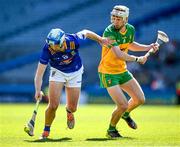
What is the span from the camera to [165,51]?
31.7 metres

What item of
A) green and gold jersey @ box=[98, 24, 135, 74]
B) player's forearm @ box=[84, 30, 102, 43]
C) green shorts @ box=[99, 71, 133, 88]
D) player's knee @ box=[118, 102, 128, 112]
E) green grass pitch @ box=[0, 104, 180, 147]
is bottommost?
green grass pitch @ box=[0, 104, 180, 147]

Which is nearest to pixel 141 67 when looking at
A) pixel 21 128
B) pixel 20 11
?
pixel 20 11

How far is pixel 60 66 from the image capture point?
12.6 meters

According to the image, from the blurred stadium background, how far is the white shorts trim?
16946mm

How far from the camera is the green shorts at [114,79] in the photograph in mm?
13148

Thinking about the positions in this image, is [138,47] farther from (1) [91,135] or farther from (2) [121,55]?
(1) [91,135]

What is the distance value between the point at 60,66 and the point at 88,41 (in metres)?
20.3

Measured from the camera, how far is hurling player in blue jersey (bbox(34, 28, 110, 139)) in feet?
39.6

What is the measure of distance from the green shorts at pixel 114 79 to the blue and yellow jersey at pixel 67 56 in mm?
748

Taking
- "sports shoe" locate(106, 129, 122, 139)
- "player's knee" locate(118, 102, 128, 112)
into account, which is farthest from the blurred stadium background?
"player's knee" locate(118, 102, 128, 112)

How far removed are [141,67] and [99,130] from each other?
16.1 m

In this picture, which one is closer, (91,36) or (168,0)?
(91,36)

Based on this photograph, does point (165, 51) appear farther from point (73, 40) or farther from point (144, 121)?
point (73, 40)

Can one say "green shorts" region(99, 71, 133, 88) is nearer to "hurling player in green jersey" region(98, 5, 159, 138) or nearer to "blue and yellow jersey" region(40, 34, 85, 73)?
"hurling player in green jersey" region(98, 5, 159, 138)
